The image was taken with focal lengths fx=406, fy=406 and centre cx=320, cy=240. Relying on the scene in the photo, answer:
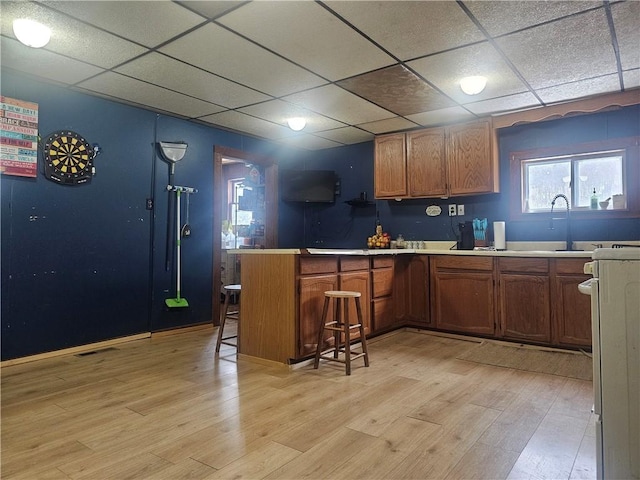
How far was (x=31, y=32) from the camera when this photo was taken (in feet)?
8.40

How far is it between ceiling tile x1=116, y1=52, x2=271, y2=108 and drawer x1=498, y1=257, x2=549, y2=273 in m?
2.80

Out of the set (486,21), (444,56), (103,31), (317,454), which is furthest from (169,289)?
(486,21)

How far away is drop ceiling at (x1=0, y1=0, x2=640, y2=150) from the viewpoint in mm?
2404

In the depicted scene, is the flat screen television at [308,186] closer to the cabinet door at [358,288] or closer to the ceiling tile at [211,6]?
the cabinet door at [358,288]

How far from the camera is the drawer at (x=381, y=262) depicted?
405cm

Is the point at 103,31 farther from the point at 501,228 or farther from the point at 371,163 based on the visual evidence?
the point at 501,228

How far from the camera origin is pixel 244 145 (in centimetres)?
524

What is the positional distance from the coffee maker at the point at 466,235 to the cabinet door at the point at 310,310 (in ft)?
6.53

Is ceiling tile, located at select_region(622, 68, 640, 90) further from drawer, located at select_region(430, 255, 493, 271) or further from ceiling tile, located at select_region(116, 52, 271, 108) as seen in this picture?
ceiling tile, located at select_region(116, 52, 271, 108)

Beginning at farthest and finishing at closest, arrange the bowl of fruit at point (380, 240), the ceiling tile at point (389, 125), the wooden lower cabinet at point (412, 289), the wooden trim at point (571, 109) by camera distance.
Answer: the bowl of fruit at point (380, 240), the ceiling tile at point (389, 125), the wooden lower cabinet at point (412, 289), the wooden trim at point (571, 109)

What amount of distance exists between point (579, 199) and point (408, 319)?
2.15 meters

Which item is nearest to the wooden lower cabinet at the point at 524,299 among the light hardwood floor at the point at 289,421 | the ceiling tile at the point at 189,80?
the light hardwood floor at the point at 289,421

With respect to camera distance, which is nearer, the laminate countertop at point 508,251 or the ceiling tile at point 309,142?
the laminate countertop at point 508,251

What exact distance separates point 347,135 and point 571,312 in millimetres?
3190
